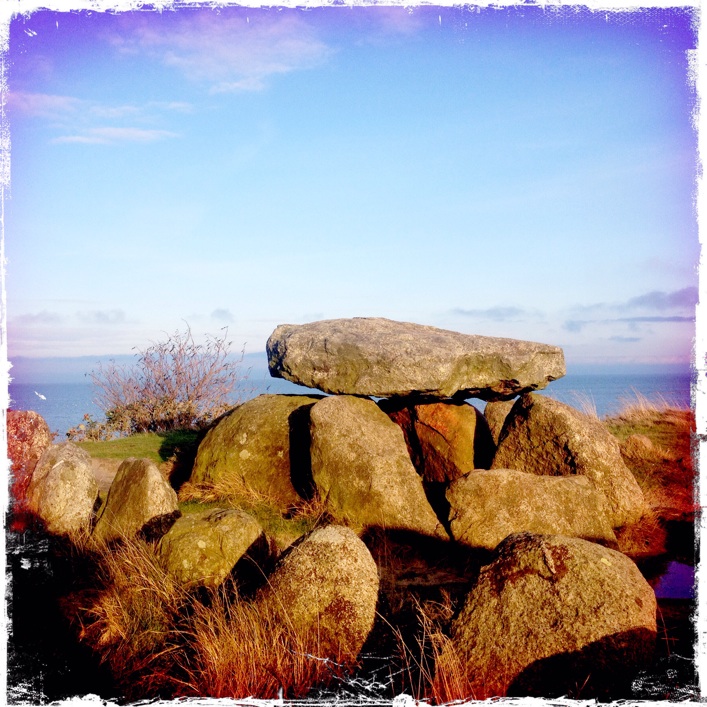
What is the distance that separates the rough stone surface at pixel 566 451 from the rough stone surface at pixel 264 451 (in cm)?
312

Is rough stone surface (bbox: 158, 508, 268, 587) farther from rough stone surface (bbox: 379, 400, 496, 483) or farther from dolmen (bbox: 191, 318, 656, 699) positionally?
rough stone surface (bbox: 379, 400, 496, 483)

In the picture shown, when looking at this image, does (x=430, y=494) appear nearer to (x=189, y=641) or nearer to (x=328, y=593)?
(x=328, y=593)

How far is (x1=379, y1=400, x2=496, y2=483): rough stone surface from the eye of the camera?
11.9 m

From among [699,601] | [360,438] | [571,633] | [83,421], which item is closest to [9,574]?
[360,438]

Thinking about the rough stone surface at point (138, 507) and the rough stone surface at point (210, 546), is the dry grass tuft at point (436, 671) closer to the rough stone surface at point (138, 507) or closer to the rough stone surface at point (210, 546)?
the rough stone surface at point (210, 546)

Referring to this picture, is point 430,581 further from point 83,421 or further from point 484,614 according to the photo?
point 83,421

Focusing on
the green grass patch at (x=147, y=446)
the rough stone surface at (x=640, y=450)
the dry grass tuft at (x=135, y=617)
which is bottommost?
the dry grass tuft at (x=135, y=617)

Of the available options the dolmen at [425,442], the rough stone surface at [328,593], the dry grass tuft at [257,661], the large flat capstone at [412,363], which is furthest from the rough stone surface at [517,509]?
the dry grass tuft at [257,661]

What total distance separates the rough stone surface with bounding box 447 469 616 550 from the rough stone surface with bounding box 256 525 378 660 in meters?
2.96

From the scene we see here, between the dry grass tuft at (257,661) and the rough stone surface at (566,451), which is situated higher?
the rough stone surface at (566,451)

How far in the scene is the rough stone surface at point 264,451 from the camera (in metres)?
11.2

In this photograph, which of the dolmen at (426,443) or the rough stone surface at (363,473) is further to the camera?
the rough stone surface at (363,473)

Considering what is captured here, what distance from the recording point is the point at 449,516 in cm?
943

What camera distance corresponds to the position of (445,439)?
39.4 ft
